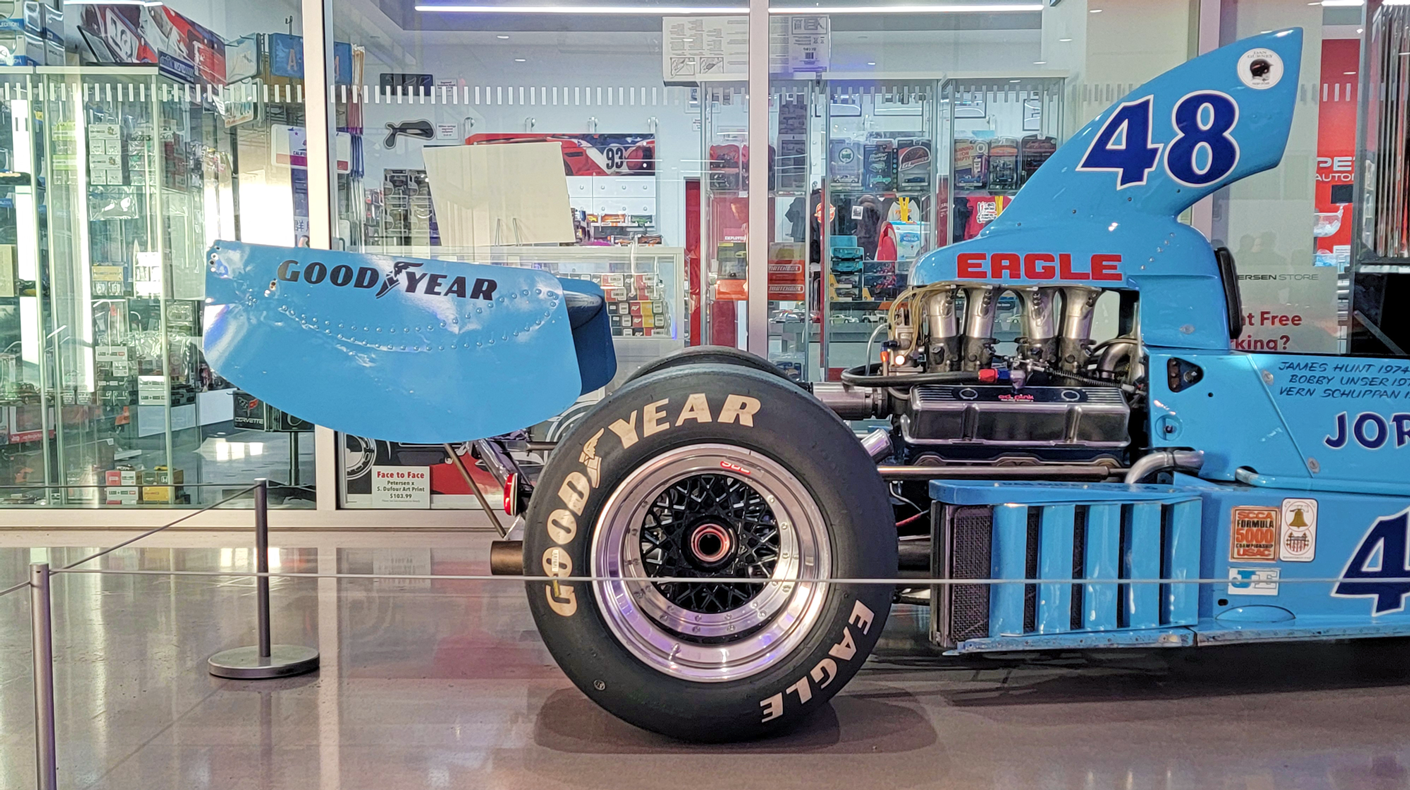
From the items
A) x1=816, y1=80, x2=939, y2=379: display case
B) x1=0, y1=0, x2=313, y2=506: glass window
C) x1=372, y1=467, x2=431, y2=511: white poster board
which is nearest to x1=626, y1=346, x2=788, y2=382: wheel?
x1=816, y1=80, x2=939, y2=379: display case

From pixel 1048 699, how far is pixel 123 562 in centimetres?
428

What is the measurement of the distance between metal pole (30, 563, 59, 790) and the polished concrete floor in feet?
1.22

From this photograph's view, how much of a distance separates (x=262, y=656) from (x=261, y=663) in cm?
3

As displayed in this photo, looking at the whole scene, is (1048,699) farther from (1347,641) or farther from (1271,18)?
(1271,18)

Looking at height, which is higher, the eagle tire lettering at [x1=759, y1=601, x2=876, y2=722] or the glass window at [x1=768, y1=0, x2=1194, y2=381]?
the glass window at [x1=768, y1=0, x2=1194, y2=381]

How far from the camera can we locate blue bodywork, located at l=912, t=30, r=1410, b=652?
120 inches

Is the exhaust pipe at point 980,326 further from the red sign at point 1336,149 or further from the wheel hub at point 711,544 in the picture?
the red sign at point 1336,149

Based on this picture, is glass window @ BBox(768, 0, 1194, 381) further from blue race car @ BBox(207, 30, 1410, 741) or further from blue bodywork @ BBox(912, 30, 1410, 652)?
blue bodywork @ BBox(912, 30, 1410, 652)

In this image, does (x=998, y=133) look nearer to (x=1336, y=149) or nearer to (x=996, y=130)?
(x=996, y=130)

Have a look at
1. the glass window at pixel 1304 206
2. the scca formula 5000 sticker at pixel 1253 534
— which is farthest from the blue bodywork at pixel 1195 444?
the glass window at pixel 1304 206

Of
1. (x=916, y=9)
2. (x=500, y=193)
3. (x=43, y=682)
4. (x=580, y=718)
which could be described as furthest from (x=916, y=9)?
(x=43, y=682)

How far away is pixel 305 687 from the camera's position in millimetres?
3318

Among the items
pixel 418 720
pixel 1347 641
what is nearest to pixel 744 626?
pixel 418 720

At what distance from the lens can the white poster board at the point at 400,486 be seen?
5.93 meters
